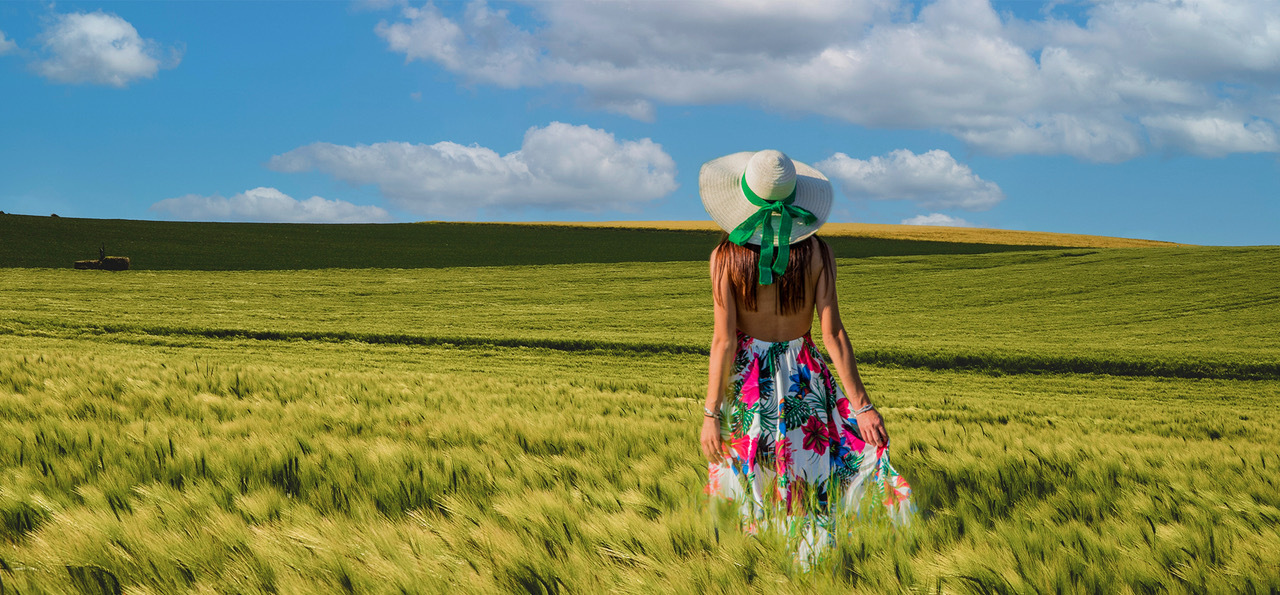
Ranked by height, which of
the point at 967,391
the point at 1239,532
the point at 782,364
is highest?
the point at 782,364

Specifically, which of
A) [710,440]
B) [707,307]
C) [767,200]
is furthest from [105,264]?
[767,200]

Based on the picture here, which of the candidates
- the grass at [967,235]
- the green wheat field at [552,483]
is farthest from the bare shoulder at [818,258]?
the grass at [967,235]

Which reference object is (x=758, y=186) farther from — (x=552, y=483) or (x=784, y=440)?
(x=552, y=483)

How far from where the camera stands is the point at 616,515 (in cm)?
297

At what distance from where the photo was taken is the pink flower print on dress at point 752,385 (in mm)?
3441

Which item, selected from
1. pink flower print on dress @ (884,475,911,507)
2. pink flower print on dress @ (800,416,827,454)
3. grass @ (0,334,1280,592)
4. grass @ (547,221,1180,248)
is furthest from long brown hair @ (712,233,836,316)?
grass @ (547,221,1180,248)

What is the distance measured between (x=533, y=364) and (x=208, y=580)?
13153 mm

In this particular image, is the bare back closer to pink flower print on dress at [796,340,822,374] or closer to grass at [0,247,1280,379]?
pink flower print on dress at [796,340,822,374]

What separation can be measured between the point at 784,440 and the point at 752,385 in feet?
0.94

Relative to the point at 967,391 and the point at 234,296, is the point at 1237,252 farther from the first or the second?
the point at 234,296

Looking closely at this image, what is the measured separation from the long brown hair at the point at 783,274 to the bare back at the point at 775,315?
0.02 metres

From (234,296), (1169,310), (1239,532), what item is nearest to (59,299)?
(234,296)

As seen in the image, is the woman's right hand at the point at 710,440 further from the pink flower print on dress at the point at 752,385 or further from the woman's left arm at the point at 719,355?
the pink flower print on dress at the point at 752,385

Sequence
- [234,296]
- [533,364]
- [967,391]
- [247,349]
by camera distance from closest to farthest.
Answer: [967,391]
[533,364]
[247,349]
[234,296]
